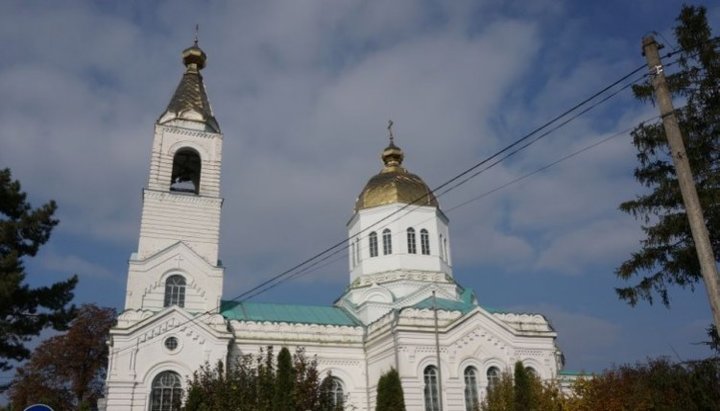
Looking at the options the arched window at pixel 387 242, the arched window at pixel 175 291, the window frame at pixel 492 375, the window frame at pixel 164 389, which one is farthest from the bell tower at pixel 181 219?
the window frame at pixel 492 375

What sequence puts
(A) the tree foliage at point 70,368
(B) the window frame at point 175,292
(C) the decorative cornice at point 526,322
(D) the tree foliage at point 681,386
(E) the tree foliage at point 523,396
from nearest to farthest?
(D) the tree foliage at point 681,386, (E) the tree foliage at point 523,396, (B) the window frame at point 175,292, (C) the decorative cornice at point 526,322, (A) the tree foliage at point 70,368

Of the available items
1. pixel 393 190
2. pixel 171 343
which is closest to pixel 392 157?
pixel 393 190

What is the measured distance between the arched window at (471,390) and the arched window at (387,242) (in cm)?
771

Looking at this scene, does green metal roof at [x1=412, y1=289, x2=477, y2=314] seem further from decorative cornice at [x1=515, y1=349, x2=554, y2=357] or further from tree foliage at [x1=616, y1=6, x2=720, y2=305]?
tree foliage at [x1=616, y1=6, x2=720, y2=305]

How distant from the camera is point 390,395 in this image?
20.4 m

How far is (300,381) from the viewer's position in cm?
1684

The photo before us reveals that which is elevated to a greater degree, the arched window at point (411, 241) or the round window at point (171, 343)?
the arched window at point (411, 241)

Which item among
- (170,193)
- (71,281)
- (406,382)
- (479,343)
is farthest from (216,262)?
(479,343)

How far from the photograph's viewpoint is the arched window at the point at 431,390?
23844 millimetres

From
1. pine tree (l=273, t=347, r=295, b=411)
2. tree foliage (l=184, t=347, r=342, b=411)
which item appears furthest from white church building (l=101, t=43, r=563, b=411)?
pine tree (l=273, t=347, r=295, b=411)

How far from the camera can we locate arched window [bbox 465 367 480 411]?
953 inches

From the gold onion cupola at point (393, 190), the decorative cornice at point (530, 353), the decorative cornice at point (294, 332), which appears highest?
the gold onion cupola at point (393, 190)

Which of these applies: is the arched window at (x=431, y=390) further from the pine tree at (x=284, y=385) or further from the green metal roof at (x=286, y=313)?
the pine tree at (x=284, y=385)

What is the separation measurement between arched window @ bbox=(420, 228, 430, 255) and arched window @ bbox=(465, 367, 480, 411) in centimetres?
724
